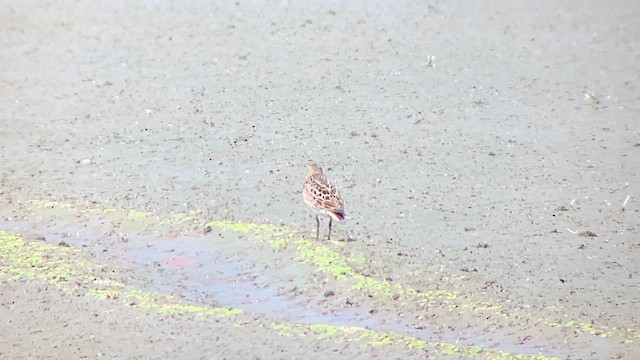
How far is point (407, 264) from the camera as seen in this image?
29.6 ft

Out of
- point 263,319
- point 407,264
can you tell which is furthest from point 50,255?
point 407,264

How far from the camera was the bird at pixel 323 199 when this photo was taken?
30.3 ft

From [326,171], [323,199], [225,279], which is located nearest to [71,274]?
[225,279]

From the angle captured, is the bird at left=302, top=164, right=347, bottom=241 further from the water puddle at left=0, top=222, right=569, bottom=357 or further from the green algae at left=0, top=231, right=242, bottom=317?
the green algae at left=0, top=231, right=242, bottom=317

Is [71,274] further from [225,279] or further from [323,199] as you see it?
[323,199]

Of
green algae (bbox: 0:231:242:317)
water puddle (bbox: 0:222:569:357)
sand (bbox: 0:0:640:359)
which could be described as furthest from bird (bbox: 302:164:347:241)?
green algae (bbox: 0:231:242:317)

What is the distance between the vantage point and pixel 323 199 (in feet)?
30.7

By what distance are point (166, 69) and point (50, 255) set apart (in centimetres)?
549

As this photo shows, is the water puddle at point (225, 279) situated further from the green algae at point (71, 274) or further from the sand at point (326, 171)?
the green algae at point (71, 274)

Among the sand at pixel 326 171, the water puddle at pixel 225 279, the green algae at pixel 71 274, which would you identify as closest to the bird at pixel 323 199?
the sand at pixel 326 171

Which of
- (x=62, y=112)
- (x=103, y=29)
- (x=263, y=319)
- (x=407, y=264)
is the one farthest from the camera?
(x=103, y=29)

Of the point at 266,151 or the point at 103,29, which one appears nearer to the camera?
the point at 266,151

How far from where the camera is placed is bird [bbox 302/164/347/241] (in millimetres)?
9250

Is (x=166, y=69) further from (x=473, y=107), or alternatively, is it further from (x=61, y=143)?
(x=473, y=107)
